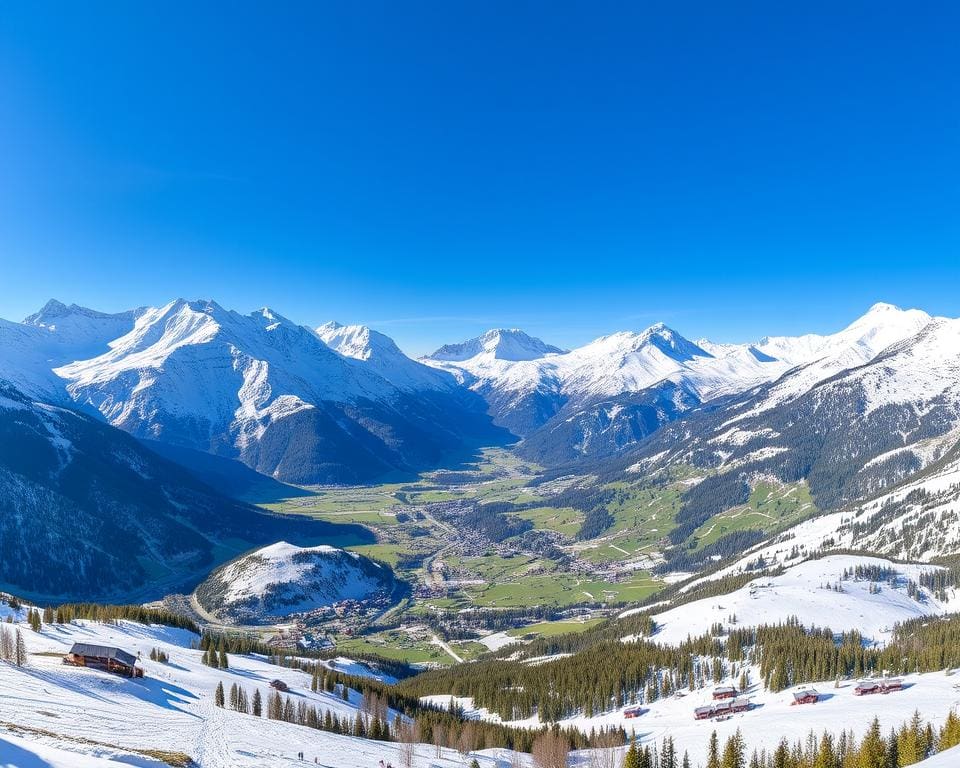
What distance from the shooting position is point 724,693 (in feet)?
388

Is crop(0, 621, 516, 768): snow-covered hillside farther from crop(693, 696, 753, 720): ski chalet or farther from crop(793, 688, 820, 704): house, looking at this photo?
crop(793, 688, 820, 704): house

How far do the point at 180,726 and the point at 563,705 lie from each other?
285 feet

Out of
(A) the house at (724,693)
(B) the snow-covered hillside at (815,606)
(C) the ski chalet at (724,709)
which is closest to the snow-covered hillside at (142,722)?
(C) the ski chalet at (724,709)

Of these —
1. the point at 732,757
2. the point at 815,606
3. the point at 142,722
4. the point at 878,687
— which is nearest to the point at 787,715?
the point at 878,687

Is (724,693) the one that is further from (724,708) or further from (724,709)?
(724,709)

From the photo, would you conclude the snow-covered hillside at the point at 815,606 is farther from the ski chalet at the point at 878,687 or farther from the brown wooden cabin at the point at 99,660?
the brown wooden cabin at the point at 99,660

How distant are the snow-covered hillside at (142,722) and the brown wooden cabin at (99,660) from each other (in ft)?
8.01

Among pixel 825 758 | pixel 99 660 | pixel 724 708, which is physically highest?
pixel 99 660

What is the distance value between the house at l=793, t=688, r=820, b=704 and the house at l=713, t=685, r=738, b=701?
522 inches

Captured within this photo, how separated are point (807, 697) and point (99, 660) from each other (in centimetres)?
Result: 11422

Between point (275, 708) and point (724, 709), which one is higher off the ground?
point (275, 708)

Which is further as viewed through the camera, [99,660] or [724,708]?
[724,708]

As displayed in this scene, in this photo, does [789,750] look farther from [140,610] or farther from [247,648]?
[140,610]

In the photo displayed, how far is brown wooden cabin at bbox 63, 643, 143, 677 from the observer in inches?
3440
